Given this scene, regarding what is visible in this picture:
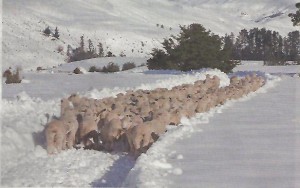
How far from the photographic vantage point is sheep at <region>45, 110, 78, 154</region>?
31.1 ft

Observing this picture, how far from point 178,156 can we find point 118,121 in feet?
8.43

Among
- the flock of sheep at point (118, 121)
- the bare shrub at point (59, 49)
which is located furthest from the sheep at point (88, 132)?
the bare shrub at point (59, 49)

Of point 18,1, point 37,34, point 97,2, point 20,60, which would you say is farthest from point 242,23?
point 20,60

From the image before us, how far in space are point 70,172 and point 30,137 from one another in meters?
1.99

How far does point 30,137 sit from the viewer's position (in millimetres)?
10000

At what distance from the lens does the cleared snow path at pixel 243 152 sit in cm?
653

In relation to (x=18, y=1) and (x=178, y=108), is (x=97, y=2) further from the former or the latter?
(x=178, y=108)

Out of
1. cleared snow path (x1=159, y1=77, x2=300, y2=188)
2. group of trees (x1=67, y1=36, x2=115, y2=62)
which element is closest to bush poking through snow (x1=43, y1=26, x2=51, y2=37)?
group of trees (x1=67, y1=36, x2=115, y2=62)

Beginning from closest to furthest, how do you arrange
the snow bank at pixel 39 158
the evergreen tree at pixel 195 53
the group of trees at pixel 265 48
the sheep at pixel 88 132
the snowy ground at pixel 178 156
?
the snowy ground at pixel 178 156, the snow bank at pixel 39 158, the sheep at pixel 88 132, the evergreen tree at pixel 195 53, the group of trees at pixel 265 48

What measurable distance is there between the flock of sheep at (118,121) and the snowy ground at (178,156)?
0.25 m

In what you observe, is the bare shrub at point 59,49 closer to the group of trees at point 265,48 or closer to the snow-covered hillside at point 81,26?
the snow-covered hillside at point 81,26

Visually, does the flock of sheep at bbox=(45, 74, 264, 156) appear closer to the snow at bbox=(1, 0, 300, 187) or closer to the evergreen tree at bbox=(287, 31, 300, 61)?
the snow at bbox=(1, 0, 300, 187)

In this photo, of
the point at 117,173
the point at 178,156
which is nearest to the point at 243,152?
the point at 178,156

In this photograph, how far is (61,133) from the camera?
31.4 feet
